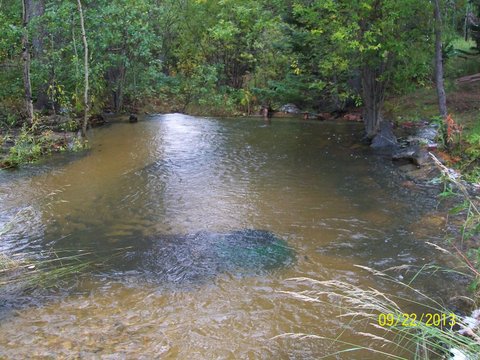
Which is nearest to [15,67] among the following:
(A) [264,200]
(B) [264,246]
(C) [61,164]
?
(C) [61,164]

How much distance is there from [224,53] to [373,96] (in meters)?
10.4

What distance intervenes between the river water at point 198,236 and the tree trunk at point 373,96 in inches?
49.6

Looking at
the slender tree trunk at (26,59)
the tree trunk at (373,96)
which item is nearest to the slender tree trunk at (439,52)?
the tree trunk at (373,96)

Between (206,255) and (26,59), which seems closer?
(206,255)

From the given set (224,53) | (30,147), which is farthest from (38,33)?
(224,53)

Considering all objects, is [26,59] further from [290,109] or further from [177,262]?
[290,109]

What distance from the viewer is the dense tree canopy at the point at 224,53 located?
33.0 ft

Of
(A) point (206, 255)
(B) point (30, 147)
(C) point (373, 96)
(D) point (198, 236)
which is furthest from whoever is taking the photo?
(C) point (373, 96)

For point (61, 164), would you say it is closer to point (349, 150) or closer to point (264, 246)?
point (264, 246)

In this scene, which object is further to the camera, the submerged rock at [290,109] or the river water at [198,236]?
the submerged rock at [290,109]

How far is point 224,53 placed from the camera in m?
20.6

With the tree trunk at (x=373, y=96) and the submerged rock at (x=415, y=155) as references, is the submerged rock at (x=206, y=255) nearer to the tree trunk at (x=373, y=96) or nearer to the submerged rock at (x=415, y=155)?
the submerged rock at (x=415, y=155)

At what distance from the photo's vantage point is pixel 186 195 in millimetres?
7730

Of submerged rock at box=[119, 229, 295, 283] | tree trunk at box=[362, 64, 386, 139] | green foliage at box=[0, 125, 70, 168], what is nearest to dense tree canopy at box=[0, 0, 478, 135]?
tree trunk at box=[362, 64, 386, 139]
